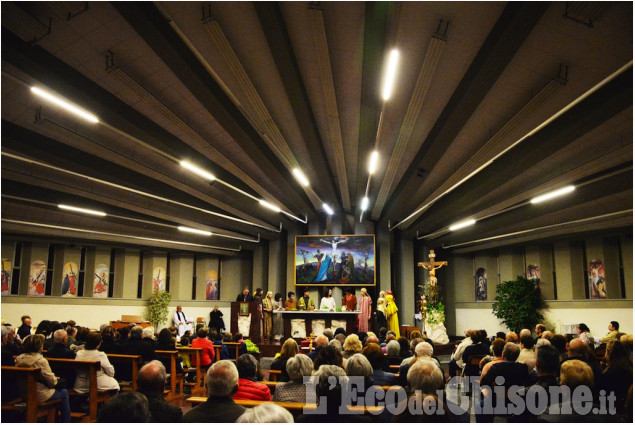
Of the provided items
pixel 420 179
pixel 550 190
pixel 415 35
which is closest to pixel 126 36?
pixel 415 35

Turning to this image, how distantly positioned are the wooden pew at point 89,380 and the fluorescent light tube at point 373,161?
6.41 meters

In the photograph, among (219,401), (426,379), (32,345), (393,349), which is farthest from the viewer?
(393,349)

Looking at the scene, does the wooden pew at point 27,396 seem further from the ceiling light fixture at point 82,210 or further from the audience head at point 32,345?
the ceiling light fixture at point 82,210

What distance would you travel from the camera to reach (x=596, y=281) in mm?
15789

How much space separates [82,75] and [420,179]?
7.62 meters

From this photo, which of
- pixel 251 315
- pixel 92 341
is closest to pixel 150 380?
pixel 92 341

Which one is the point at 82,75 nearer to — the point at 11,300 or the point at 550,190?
the point at 550,190

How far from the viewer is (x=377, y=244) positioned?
18.3 m

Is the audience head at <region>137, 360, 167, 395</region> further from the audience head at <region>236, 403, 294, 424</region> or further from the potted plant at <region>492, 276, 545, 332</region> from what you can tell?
the potted plant at <region>492, 276, 545, 332</region>

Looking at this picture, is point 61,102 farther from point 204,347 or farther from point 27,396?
point 204,347

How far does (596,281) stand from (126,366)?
47.7 feet

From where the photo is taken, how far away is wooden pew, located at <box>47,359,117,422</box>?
18.1ft

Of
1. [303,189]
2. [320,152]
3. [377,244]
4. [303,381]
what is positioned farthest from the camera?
[377,244]

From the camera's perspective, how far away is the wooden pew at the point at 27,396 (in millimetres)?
4801
